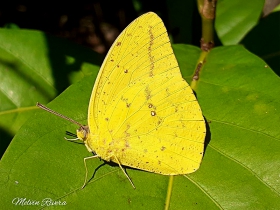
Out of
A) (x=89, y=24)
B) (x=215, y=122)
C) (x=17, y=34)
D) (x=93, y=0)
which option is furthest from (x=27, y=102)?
(x=89, y=24)

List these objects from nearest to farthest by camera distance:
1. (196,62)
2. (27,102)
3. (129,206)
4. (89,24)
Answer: (129,206)
(196,62)
(27,102)
(89,24)

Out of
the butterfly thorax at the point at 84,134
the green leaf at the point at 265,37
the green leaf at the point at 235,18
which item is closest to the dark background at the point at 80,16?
the green leaf at the point at 235,18

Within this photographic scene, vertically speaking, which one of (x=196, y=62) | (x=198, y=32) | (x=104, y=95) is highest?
(x=104, y=95)

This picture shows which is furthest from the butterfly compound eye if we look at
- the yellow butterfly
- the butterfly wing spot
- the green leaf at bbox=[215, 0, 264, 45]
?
the green leaf at bbox=[215, 0, 264, 45]

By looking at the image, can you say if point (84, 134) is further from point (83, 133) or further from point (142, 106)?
point (142, 106)

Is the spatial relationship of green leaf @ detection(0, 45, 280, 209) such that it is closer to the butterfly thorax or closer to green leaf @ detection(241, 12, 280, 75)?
the butterfly thorax

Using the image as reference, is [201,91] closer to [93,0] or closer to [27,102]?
[27,102]
